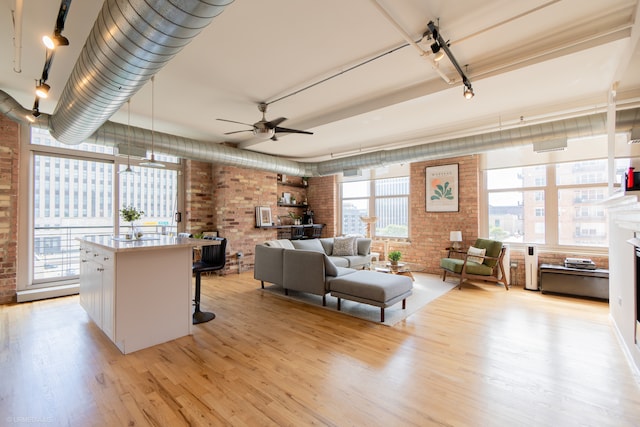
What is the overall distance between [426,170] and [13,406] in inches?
276

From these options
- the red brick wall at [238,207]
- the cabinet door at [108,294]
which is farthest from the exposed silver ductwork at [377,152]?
the cabinet door at [108,294]

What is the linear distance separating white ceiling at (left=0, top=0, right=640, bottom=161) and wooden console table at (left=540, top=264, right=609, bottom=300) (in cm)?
250

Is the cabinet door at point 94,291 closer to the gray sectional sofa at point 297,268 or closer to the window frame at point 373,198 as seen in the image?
the gray sectional sofa at point 297,268

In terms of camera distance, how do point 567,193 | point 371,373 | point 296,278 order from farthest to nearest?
point 567,193 → point 296,278 → point 371,373

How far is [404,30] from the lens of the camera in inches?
90.3

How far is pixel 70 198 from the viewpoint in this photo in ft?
16.3

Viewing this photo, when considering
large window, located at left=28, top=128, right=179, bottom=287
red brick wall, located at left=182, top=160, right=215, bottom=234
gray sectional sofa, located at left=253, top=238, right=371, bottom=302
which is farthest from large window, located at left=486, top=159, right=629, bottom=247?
large window, located at left=28, top=128, right=179, bottom=287

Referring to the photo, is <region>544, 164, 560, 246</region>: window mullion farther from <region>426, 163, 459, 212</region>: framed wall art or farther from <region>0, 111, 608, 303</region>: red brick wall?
<region>426, 163, 459, 212</region>: framed wall art

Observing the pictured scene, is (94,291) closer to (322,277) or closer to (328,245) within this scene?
(322,277)

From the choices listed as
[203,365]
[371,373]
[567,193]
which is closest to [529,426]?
[371,373]

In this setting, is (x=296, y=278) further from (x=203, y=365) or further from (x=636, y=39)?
(x=636, y=39)

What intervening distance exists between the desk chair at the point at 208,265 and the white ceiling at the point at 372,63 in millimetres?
2006

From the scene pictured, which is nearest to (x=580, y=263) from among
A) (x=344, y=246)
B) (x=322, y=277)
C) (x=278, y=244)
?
(x=344, y=246)

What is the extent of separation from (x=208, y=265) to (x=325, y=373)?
2.04m
